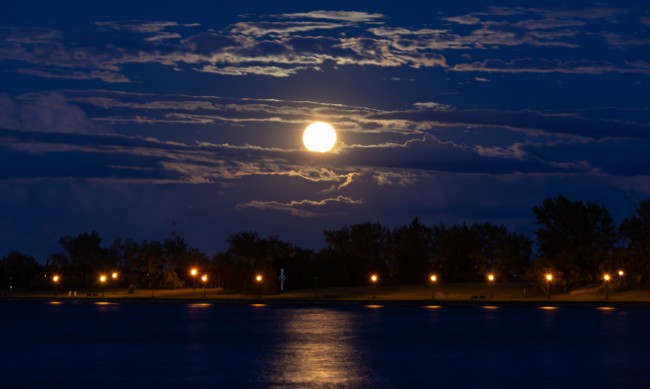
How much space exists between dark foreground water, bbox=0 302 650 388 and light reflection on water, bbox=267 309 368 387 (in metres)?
0.05

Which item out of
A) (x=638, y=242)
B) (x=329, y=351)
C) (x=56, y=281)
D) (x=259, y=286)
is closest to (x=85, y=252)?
(x=56, y=281)

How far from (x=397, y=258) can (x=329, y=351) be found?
9864 centimetres

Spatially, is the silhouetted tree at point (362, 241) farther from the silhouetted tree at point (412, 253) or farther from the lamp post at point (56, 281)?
the lamp post at point (56, 281)

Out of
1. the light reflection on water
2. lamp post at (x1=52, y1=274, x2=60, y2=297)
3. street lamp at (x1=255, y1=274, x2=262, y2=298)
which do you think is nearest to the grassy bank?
street lamp at (x1=255, y1=274, x2=262, y2=298)

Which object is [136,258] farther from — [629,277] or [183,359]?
[183,359]

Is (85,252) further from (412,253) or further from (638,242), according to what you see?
(638,242)

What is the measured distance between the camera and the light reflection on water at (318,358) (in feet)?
102

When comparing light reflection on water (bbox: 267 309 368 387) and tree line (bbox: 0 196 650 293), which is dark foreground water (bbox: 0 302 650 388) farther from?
tree line (bbox: 0 196 650 293)

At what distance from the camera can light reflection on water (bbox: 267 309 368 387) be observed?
31.1m

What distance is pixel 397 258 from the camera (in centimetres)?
13950

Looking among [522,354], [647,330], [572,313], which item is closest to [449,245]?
[572,313]

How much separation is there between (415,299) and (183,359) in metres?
66.6

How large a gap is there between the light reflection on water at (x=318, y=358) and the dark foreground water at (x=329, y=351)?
0.16 feet

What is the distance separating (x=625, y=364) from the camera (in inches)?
1442
